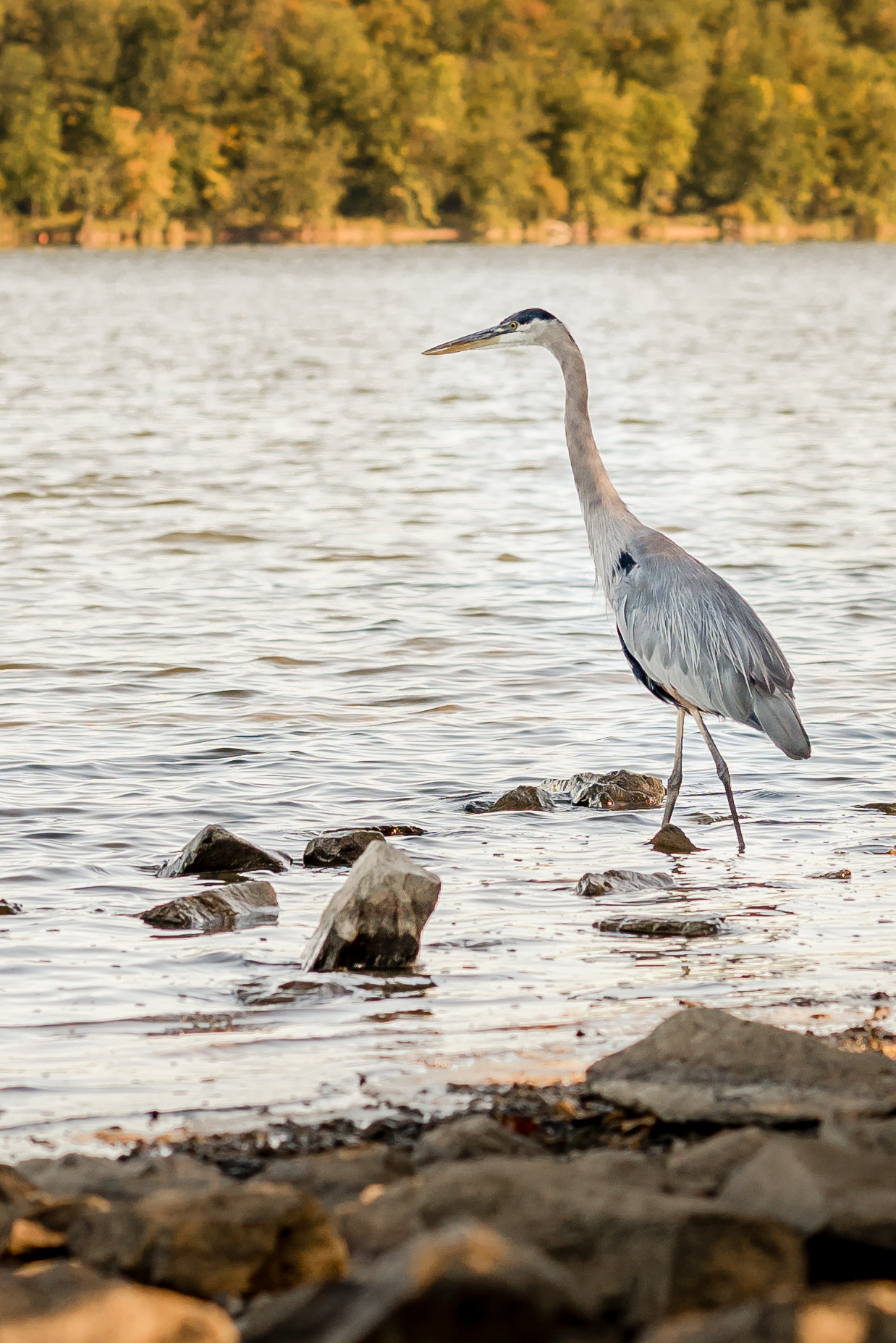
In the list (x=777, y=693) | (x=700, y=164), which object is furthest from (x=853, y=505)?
(x=700, y=164)

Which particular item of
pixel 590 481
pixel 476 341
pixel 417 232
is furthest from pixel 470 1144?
pixel 417 232

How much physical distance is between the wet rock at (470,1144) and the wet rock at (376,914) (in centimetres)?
179

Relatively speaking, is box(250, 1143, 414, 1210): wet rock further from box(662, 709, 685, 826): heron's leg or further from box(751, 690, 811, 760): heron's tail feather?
box(751, 690, 811, 760): heron's tail feather

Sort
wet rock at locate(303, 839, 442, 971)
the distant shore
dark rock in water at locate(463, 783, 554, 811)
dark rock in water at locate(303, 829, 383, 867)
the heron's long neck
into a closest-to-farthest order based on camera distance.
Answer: wet rock at locate(303, 839, 442, 971)
dark rock in water at locate(303, 829, 383, 867)
dark rock in water at locate(463, 783, 554, 811)
the heron's long neck
the distant shore

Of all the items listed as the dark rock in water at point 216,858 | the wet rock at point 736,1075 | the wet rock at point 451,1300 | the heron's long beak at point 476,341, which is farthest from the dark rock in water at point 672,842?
the wet rock at point 451,1300

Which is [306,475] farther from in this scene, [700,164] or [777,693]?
[700,164]

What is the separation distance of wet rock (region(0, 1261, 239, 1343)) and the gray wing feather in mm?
5639

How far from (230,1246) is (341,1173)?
0.61 meters

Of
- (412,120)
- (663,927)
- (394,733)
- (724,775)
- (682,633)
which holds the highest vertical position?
(412,120)

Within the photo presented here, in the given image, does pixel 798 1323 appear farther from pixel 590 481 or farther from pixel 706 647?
pixel 590 481

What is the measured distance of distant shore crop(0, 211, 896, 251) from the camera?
4572 inches

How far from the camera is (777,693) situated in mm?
8477

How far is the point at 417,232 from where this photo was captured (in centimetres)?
13188

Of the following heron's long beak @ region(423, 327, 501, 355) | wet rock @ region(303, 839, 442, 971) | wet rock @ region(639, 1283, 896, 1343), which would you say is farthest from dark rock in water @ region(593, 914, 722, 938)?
wet rock @ region(639, 1283, 896, 1343)
